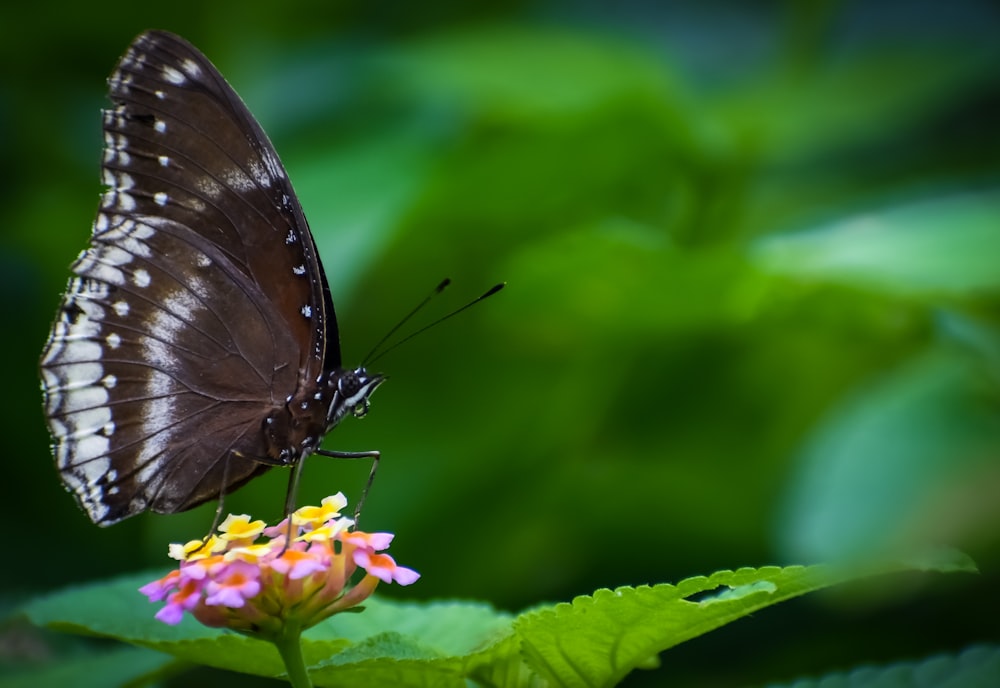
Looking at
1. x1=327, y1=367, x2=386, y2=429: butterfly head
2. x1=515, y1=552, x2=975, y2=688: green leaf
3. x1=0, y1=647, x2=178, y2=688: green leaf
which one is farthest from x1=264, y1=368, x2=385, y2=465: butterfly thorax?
x1=515, y1=552, x2=975, y2=688: green leaf

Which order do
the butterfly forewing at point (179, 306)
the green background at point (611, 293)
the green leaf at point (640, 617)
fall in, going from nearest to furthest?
the green leaf at point (640, 617), the butterfly forewing at point (179, 306), the green background at point (611, 293)

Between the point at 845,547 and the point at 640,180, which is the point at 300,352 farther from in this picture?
the point at 640,180

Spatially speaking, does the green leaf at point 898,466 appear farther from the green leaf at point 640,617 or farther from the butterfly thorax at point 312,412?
the butterfly thorax at point 312,412

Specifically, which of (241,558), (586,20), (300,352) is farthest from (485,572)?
(586,20)

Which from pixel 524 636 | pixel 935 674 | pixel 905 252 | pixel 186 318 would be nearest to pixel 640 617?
pixel 524 636

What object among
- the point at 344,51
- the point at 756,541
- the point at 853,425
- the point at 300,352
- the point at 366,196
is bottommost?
the point at 756,541

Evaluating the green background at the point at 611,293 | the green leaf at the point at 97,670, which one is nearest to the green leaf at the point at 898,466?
the green background at the point at 611,293
